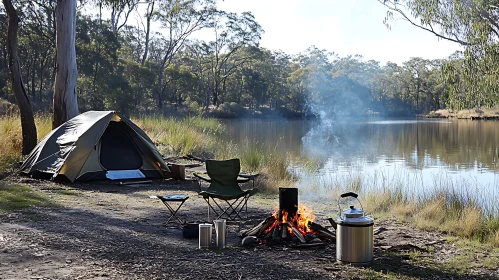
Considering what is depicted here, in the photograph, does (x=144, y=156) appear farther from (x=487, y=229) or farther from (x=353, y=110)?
(x=353, y=110)

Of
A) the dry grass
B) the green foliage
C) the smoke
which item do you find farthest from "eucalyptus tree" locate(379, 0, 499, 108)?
the smoke

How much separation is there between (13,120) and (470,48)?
956 cm

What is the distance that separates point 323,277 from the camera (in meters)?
3.29

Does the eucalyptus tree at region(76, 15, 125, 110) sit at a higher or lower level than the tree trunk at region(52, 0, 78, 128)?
higher

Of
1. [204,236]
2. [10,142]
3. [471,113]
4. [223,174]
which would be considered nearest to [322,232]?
[204,236]

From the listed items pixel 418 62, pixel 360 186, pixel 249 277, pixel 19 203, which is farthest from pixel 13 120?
pixel 418 62

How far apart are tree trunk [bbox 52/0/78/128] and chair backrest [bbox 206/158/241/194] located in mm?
4805

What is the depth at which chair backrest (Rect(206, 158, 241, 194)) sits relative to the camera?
5.54 m

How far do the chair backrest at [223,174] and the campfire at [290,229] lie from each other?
4.11 feet

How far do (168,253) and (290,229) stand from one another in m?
0.98

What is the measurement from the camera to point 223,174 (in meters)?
5.58

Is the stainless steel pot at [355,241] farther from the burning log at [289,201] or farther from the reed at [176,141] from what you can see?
the reed at [176,141]

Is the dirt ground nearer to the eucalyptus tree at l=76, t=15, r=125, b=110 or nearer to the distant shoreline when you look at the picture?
the eucalyptus tree at l=76, t=15, r=125, b=110

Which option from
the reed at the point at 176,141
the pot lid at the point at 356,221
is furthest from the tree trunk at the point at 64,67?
the pot lid at the point at 356,221
